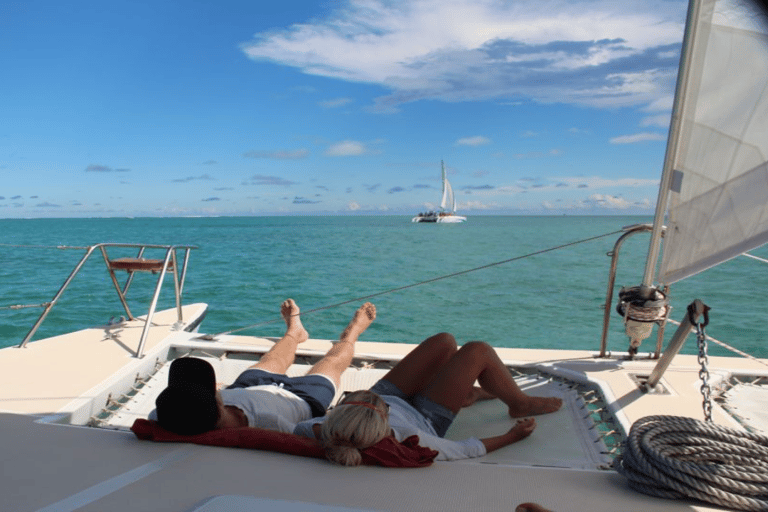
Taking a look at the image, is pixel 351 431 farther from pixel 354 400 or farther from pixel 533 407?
pixel 533 407

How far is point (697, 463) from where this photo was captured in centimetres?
150

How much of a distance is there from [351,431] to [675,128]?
1843 millimetres

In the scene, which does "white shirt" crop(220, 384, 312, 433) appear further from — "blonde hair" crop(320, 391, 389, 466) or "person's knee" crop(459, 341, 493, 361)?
"person's knee" crop(459, 341, 493, 361)

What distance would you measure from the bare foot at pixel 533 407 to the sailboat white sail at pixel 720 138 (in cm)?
83

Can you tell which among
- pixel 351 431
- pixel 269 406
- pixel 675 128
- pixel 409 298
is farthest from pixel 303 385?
pixel 409 298

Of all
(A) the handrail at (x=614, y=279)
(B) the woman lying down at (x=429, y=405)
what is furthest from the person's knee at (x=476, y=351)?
(A) the handrail at (x=614, y=279)

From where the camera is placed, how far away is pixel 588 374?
9.60 ft

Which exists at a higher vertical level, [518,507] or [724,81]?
[724,81]

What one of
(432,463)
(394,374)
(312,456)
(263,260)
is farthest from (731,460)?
(263,260)

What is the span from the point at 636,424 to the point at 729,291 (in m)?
13.0

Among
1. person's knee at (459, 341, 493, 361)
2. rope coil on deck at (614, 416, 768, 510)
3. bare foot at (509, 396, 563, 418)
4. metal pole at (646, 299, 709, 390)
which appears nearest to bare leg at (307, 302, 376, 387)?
person's knee at (459, 341, 493, 361)

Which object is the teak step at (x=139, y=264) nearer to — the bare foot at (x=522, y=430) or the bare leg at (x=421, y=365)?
the bare leg at (x=421, y=365)

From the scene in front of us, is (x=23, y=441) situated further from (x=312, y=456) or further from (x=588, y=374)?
(x=588, y=374)

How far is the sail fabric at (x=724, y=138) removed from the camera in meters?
2.18
